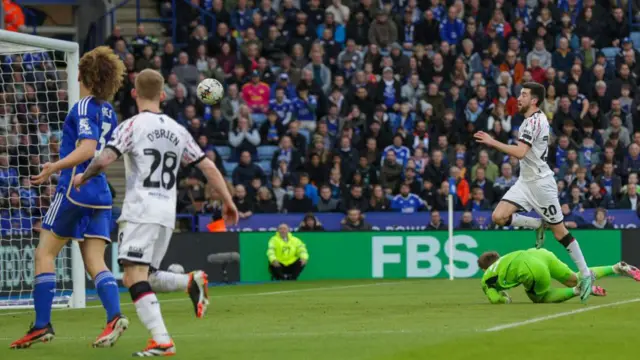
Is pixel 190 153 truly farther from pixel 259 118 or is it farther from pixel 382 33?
pixel 382 33

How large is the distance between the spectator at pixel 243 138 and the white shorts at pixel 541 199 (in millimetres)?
12154

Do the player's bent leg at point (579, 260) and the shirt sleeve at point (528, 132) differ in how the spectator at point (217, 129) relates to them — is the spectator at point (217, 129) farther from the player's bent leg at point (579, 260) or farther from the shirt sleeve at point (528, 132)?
the shirt sleeve at point (528, 132)

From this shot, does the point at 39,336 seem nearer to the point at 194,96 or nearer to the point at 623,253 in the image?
the point at 623,253

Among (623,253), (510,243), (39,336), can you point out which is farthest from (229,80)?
(39,336)

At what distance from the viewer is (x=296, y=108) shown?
2762 cm

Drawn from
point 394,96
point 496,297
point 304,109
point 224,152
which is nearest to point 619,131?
point 394,96

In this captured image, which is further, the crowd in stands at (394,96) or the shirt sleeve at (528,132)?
the crowd in stands at (394,96)

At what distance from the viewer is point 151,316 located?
30.0 feet

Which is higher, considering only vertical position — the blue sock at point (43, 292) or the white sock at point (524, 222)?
the white sock at point (524, 222)

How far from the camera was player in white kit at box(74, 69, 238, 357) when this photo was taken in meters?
9.19

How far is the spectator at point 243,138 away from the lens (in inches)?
1051

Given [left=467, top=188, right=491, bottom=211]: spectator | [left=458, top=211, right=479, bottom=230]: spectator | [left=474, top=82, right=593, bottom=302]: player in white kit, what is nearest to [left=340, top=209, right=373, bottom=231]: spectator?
[left=458, top=211, right=479, bottom=230]: spectator

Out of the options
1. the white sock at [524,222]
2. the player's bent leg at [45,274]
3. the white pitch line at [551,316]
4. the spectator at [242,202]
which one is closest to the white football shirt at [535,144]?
the white sock at [524,222]

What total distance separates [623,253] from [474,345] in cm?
1537
